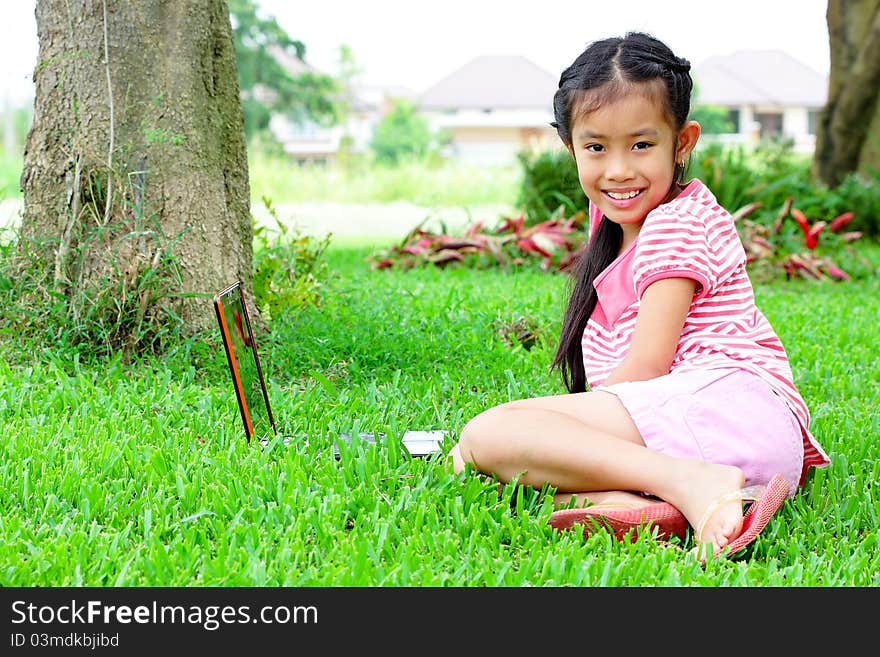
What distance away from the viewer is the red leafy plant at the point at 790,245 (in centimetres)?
638

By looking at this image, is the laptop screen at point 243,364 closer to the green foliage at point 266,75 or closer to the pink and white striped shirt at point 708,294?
the pink and white striped shirt at point 708,294

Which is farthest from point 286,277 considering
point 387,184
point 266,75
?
point 266,75

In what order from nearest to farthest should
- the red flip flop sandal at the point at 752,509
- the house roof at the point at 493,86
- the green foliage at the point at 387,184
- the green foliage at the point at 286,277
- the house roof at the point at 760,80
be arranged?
the red flip flop sandal at the point at 752,509
the green foliage at the point at 286,277
the green foliage at the point at 387,184
the house roof at the point at 760,80
the house roof at the point at 493,86

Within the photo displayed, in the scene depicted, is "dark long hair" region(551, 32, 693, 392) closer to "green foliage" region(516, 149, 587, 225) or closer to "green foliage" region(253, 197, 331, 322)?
"green foliage" region(253, 197, 331, 322)

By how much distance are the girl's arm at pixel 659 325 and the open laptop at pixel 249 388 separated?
583 mm

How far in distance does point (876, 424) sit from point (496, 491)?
53.9 inches

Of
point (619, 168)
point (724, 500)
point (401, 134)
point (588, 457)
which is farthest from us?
point (401, 134)

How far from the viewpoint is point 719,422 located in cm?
226

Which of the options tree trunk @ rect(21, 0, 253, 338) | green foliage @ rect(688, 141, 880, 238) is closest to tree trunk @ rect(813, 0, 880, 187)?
green foliage @ rect(688, 141, 880, 238)

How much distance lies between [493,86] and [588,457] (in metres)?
63.1

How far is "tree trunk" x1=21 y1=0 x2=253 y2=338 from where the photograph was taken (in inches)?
136

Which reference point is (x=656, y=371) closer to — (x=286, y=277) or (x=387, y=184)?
(x=286, y=277)

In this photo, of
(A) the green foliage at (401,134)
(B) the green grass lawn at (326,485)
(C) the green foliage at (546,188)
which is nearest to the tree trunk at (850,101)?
(C) the green foliage at (546,188)
